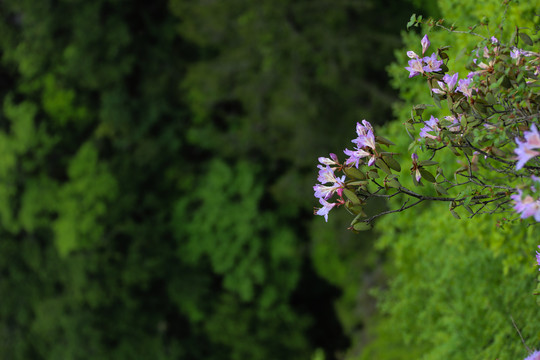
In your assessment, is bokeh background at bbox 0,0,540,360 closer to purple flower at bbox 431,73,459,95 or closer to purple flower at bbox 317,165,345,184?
purple flower at bbox 431,73,459,95

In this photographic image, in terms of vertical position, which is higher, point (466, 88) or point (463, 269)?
point (463, 269)

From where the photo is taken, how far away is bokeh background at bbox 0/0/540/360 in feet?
36.9

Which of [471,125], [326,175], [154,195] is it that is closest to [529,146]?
[471,125]

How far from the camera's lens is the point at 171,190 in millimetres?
14227

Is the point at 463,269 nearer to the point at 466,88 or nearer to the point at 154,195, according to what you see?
the point at 466,88

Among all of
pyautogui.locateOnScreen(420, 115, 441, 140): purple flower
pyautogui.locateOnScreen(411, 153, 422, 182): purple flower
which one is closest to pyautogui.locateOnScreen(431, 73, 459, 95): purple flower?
pyautogui.locateOnScreen(420, 115, 441, 140): purple flower

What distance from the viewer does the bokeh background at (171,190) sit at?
1124cm

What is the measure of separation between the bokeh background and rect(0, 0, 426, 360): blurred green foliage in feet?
0.12

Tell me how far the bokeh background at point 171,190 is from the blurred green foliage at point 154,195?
0.12 feet

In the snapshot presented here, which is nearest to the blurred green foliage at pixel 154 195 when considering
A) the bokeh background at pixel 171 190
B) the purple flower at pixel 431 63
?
the bokeh background at pixel 171 190

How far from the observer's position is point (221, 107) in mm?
13672

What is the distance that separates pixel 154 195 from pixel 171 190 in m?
0.45

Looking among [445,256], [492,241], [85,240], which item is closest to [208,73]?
[85,240]

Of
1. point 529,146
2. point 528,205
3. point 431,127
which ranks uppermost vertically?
point 431,127
